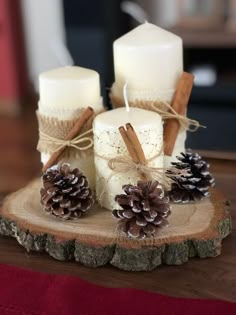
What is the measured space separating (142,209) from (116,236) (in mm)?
64

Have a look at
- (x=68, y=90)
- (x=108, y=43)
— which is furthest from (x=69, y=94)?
(x=108, y=43)

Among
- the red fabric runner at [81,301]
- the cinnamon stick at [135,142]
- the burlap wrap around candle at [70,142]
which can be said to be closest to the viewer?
the red fabric runner at [81,301]

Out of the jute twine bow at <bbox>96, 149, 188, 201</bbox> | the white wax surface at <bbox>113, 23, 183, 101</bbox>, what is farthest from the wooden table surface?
the white wax surface at <bbox>113, 23, 183, 101</bbox>

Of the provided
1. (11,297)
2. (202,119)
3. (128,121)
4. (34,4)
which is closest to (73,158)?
(128,121)

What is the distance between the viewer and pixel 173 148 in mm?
1029

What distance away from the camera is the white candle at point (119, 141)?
36.1 inches

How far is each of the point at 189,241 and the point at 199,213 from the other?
8cm

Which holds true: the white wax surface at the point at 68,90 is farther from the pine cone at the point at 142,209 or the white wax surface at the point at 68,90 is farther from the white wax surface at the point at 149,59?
the pine cone at the point at 142,209

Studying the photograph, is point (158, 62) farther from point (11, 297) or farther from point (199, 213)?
point (11, 297)

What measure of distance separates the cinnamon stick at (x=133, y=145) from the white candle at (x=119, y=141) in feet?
0.04

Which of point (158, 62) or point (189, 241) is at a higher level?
point (158, 62)

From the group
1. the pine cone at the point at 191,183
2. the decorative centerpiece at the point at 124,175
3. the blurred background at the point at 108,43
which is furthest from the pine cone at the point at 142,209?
the blurred background at the point at 108,43

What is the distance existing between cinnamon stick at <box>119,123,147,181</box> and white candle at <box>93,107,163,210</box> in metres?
0.01

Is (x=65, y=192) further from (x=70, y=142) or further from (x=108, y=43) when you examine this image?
(x=108, y=43)
